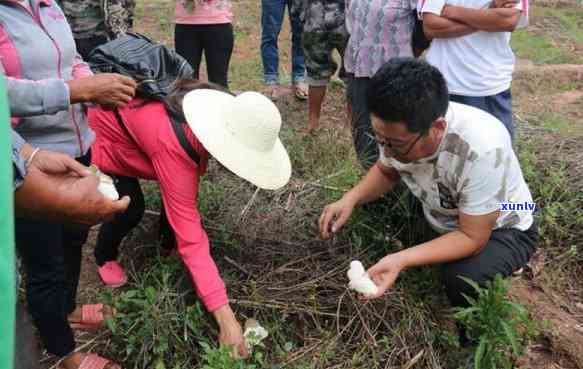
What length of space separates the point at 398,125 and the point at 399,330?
33.0 inches

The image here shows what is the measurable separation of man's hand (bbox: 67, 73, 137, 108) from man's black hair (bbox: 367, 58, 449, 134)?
2.79 feet

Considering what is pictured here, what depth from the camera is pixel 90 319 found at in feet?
7.48

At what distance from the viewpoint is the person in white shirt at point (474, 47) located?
2557 mm

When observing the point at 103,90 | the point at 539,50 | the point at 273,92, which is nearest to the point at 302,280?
the point at 103,90

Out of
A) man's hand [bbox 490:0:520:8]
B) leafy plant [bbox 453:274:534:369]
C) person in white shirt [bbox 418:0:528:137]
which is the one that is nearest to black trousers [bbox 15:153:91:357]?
leafy plant [bbox 453:274:534:369]

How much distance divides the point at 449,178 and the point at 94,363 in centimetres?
153

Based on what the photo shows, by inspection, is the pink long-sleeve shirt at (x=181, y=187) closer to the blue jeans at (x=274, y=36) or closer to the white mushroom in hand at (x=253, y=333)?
the white mushroom in hand at (x=253, y=333)

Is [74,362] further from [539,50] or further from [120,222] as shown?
[539,50]

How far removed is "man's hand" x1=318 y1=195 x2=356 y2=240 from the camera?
Answer: 225cm

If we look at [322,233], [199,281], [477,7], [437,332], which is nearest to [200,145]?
[199,281]

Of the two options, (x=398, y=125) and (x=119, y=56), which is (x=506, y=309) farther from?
(x=119, y=56)

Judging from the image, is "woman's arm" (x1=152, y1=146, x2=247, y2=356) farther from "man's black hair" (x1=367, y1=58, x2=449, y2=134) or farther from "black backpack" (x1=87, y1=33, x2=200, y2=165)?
"man's black hair" (x1=367, y1=58, x2=449, y2=134)

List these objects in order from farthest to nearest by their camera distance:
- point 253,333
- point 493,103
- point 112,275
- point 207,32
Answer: point 207,32, point 493,103, point 112,275, point 253,333

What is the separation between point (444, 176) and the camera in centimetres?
203
